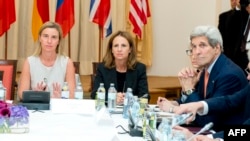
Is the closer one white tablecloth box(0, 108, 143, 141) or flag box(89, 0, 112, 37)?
white tablecloth box(0, 108, 143, 141)

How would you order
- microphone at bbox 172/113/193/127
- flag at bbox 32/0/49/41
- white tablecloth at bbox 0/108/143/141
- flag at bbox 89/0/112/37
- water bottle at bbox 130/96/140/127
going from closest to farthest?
white tablecloth at bbox 0/108/143/141 < microphone at bbox 172/113/193/127 < water bottle at bbox 130/96/140/127 < flag at bbox 32/0/49/41 < flag at bbox 89/0/112/37

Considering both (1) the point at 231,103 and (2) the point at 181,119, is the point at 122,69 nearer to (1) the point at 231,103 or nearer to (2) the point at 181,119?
(1) the point at 231,103

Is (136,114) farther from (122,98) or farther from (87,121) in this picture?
(122,98)

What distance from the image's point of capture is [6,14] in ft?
20.6

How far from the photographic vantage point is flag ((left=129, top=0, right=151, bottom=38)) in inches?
278

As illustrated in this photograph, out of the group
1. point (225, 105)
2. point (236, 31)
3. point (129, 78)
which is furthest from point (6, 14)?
point (225, 105)

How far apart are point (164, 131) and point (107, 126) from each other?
1.85 feet

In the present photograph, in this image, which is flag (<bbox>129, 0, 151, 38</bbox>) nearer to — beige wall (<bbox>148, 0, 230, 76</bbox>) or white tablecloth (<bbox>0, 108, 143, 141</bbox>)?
beige wall (<bbox>148, 0, 230, 76</bbox>)

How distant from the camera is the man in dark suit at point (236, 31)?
5785 mm

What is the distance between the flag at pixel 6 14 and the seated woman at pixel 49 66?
7.25 feet

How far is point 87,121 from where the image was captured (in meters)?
2.82

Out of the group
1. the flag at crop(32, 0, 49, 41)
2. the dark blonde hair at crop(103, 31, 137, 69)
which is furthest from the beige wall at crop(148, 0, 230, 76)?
the dark blonde hair at crop(103, 31, 137, 69)

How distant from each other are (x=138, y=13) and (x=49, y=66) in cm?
316

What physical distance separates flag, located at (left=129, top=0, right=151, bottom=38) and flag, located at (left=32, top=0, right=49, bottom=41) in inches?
54.8
